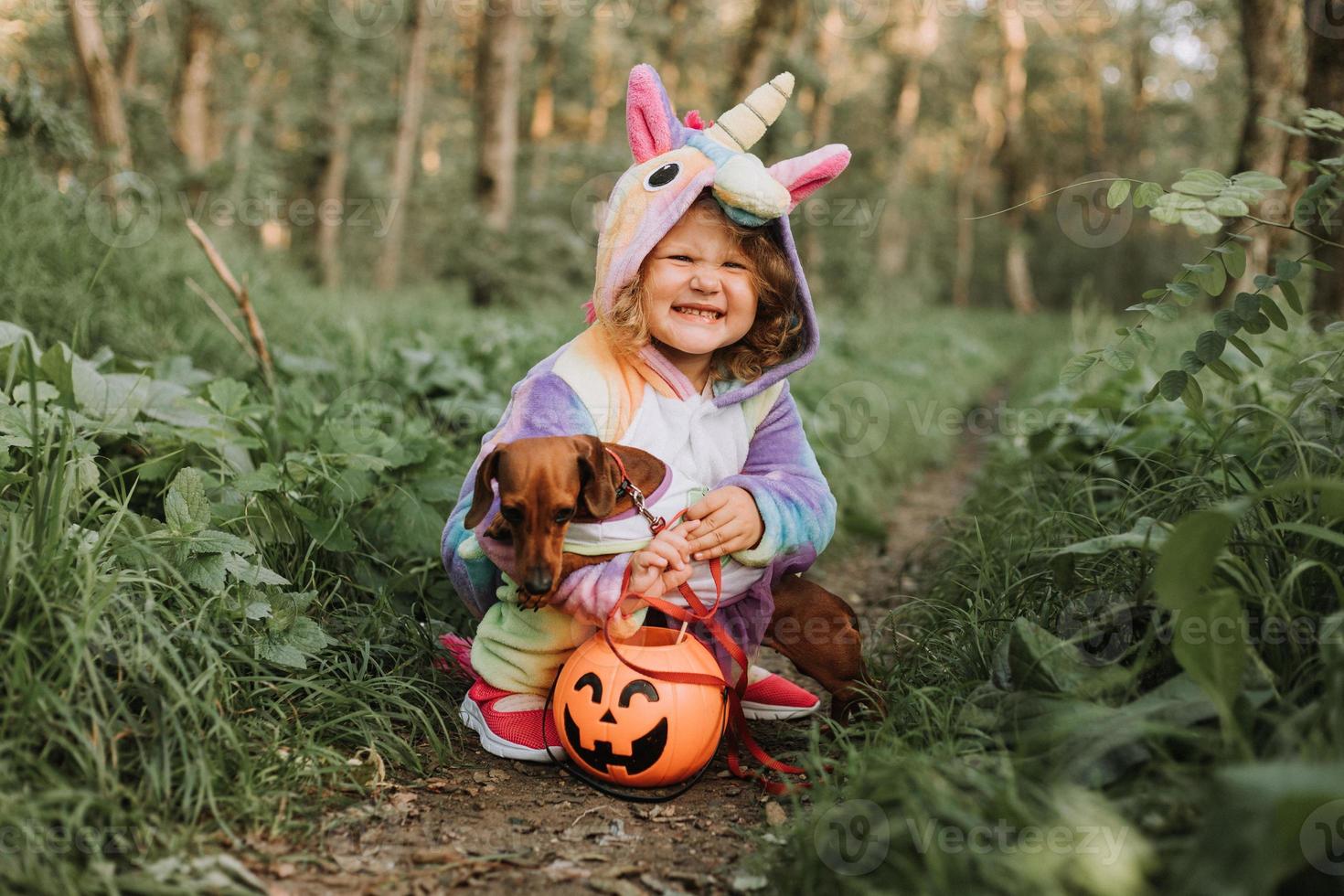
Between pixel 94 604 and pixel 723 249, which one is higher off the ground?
pixel 723 249

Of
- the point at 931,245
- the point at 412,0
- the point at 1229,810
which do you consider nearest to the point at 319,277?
the point at 412,0

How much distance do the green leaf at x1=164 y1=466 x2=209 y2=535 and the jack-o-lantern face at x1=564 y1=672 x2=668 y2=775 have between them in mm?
1015

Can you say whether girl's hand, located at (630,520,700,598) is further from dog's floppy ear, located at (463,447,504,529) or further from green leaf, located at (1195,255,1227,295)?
green leaf, located at (1195,255,1227,295)

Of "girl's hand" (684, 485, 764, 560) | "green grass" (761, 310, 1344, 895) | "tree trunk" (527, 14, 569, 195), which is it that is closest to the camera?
"green grass" (761, 310, 1344, 895)

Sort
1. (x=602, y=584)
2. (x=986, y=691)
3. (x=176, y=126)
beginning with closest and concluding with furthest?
(x=986, y=691) → (x=602, y=584) → (x=176, y=126)

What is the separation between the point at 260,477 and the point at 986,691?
6.73 ft

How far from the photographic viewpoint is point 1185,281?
237 centimetres

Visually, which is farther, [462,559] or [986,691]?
[462,559]

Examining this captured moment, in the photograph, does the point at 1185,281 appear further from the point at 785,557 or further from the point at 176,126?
the point at 176,126

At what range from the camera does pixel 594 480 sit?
2.12m

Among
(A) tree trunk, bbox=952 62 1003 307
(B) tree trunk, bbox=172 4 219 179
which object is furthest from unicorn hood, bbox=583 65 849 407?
(A) tree trunk, bbox=952 62 1003 307

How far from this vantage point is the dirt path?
1913 millimetres

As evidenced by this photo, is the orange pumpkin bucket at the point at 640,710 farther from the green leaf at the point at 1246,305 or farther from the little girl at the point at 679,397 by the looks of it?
the green leaf at the point at 1246,305

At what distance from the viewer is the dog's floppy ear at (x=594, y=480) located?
211cm
